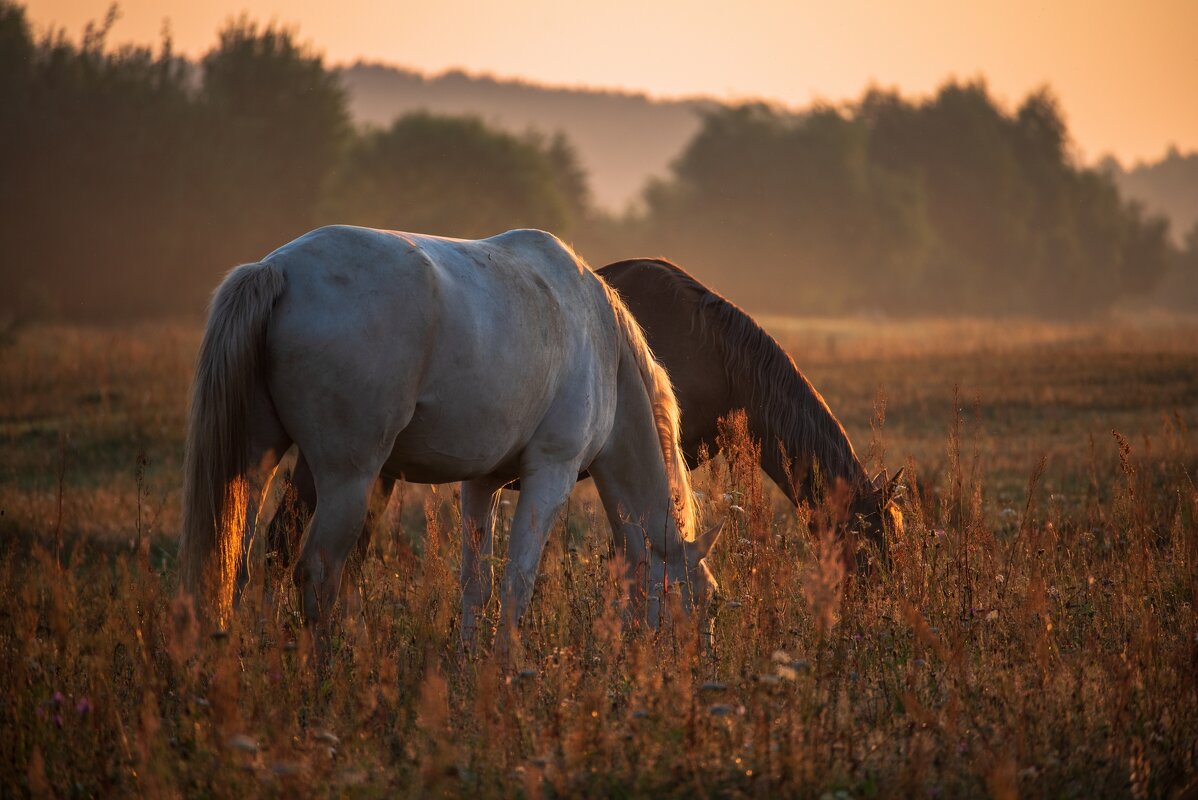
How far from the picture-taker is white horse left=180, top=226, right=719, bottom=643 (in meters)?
3.67

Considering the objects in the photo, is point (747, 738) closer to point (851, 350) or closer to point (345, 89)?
point (851, 350)

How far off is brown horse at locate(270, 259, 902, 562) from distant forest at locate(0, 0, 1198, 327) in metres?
20.9

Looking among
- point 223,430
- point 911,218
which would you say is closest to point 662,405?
point 223,430

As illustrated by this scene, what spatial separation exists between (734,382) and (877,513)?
48.8 inches

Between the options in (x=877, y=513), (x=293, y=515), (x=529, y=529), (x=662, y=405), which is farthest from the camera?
(x=877, y=513)

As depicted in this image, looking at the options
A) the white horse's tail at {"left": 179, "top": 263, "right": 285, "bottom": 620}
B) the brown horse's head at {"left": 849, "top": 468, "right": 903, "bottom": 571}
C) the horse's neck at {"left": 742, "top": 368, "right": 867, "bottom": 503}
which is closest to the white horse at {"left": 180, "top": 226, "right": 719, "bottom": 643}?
A: the white horse's tail at {"left": 179, "top": 263, "right": 285, "bottom": 620}

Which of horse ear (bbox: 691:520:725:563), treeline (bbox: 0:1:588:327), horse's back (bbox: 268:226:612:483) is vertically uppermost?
treeline (bbox: 0:1:588:327)

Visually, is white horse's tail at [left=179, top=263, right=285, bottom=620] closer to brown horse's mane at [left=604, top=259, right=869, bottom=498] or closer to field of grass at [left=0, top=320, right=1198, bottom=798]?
field of grass at [left=0, top=320, right=1198, bottom=798]

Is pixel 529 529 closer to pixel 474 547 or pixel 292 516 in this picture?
pixel 474 547

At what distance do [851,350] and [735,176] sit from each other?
144 ft

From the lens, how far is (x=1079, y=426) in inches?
520

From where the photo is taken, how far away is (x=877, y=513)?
5645 millimetres

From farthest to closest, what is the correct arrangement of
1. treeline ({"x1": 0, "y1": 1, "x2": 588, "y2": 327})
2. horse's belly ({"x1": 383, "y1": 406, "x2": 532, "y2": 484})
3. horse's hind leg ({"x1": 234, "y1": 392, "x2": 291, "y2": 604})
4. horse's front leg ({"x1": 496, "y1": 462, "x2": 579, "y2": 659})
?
treeline ({"x1": 0, "y1": 1, "x2": 588, "y2": 327})
horse's front leg ({"x1": 496, "y1": 462, "x2": 579, "y2": 659})
horse's belly ({"x1": 383, "y1": 406, "x2": 532, "y2": 484})
horse's hind leg ({"x1": 234, "y1": 392, "x2": 291, "y2": 604})

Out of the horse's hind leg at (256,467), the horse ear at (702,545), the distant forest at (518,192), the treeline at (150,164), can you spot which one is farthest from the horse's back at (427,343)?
the treeline at (150,164)
